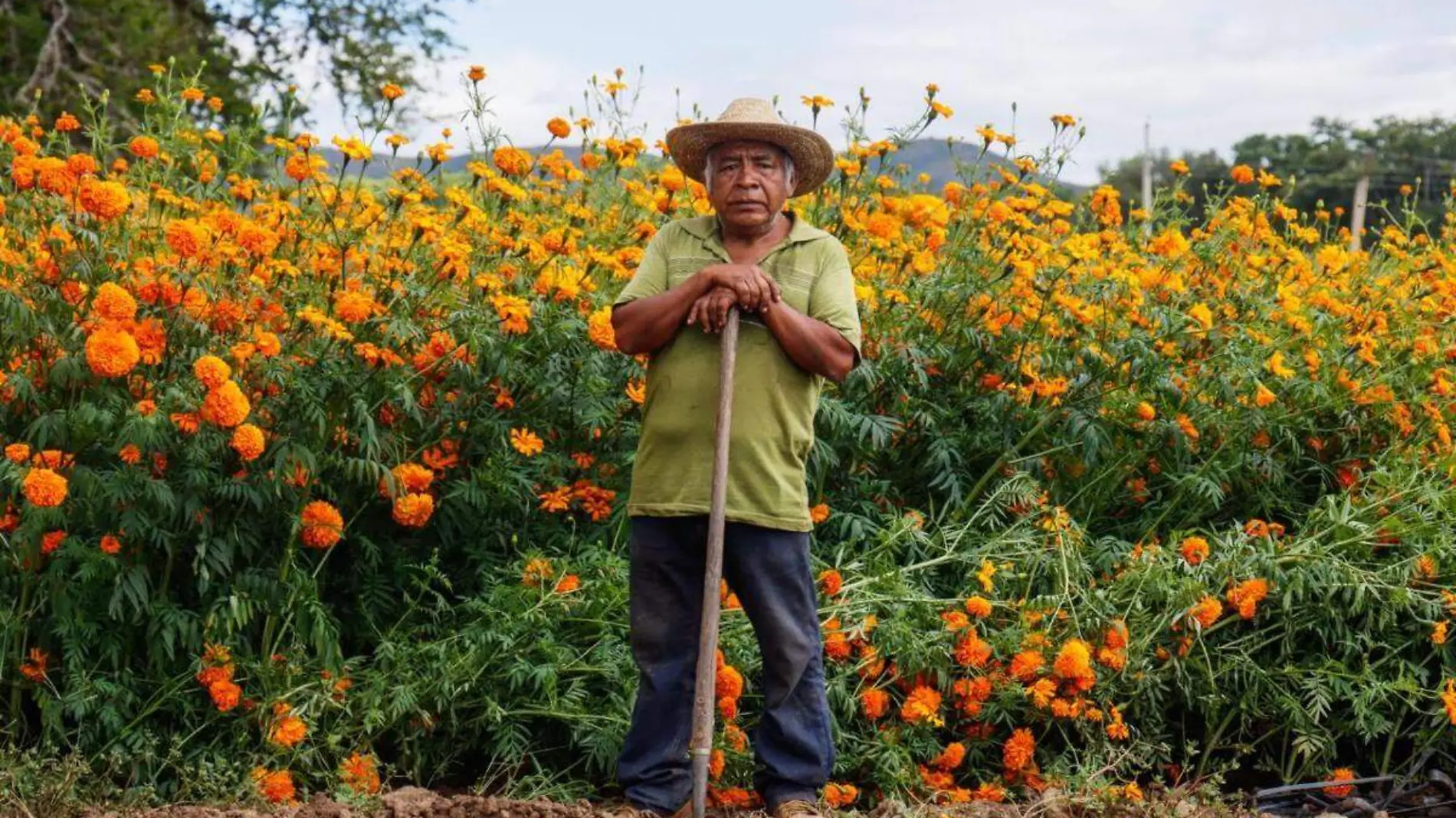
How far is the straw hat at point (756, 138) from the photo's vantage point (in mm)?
3314

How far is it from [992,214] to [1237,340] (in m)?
0.86

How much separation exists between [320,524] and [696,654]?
Answer: 97 cm

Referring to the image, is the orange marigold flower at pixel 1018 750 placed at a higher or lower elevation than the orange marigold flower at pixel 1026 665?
lower

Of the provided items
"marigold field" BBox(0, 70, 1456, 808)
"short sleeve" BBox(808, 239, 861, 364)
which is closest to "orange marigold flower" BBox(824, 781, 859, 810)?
"marigold field" BBox(0, 70, 1456, 808)

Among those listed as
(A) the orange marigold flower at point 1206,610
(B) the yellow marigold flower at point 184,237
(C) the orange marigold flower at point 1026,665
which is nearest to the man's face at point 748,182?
(B) the yellow marigold flower at point 184,237

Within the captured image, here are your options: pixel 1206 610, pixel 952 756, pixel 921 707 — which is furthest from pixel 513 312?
pixel 1206 610

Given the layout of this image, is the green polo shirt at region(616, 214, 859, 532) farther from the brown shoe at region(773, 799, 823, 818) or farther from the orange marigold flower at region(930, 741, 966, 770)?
the orange marigold flower at region(930, 741, 966, 770)

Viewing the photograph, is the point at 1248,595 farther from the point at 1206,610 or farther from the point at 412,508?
the point at 412,508

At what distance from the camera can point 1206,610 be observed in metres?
4.10

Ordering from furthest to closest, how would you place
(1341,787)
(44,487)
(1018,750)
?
(1341,787) < (1018,750) < (44,487)

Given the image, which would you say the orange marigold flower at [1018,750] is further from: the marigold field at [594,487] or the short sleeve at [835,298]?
the short sleeve at [835,298]

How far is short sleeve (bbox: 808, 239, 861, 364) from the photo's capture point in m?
3.31

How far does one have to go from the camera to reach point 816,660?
3.51 metres

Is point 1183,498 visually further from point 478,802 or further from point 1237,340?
point 478,802
